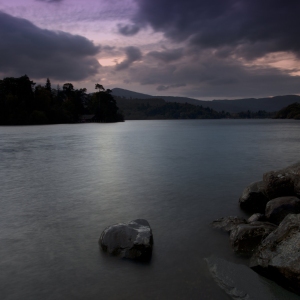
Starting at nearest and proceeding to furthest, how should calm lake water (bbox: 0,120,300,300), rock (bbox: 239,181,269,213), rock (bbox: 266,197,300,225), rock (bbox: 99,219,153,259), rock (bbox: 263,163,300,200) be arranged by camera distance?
1. calm lake water (bbox: 0,120,300,300)
2. rock (bbox: 99,219,153,259)
3. rock (bbox: 266,197,300,225)
4. rock (bbox: 263,163,300,200)
5. rock (bbox: 239,181,269,213)

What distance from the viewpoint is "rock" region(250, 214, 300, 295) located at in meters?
5.48

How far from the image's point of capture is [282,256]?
5.79m

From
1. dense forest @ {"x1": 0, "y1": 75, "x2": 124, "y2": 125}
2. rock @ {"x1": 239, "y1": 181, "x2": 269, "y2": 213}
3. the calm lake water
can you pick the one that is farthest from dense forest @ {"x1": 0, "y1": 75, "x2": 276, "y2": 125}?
rock @ {"x1": 239, "y1": 181, "x2": 269, "y2": 213}

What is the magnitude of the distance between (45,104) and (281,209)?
129101 mm

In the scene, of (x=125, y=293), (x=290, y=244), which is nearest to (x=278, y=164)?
(x=290, y=244)

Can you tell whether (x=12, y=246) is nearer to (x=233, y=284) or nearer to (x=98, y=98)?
(x=233, y=284)

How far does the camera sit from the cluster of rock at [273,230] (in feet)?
18.6

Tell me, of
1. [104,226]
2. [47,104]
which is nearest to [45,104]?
[47,104]

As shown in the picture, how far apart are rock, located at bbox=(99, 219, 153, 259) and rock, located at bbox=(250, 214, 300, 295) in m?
2.53

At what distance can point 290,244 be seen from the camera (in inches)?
233

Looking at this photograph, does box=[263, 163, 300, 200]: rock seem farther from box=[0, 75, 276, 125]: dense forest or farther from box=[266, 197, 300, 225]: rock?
box=[0, 75, 276, 125]: dense forest

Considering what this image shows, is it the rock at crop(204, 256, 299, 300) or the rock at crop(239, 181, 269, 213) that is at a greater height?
the rock at crop(239, 181, 269, 213)

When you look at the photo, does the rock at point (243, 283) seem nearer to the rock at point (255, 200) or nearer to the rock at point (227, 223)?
the rock at point (227, 223)

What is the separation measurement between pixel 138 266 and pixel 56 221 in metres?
4.03
